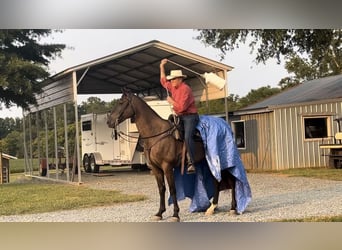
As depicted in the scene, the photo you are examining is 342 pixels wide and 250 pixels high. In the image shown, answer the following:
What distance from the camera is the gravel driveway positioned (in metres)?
6.25

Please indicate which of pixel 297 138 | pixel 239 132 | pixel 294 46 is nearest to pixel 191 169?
pixel 239 132

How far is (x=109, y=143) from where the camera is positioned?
282 inches

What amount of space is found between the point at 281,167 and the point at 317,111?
3.00ft

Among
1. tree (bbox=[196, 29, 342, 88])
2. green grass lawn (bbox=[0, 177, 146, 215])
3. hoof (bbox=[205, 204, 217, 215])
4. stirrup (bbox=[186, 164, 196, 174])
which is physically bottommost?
hoof (bbox=[205, 204, 217, 215])

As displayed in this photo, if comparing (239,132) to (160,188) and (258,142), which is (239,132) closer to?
(258,142)

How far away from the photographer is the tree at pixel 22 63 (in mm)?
6781

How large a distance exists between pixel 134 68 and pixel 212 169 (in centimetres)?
167

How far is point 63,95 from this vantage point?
23.0ft

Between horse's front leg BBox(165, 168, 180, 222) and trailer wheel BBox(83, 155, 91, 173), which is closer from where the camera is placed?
horse's front leg BBox(165, 168, 180, 222)

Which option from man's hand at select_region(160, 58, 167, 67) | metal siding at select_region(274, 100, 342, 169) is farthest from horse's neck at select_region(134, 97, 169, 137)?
metal siding at select_region(274, 100, 342, 169)

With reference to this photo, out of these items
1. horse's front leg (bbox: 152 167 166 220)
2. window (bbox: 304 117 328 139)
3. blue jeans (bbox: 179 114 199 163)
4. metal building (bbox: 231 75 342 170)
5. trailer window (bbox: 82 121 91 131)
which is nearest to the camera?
blue jeans (bbox: 179 114 199 163)

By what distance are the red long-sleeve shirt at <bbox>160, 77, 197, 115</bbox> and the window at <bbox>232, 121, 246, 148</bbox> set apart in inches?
39.8

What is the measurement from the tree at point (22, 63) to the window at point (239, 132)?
7.56 ft

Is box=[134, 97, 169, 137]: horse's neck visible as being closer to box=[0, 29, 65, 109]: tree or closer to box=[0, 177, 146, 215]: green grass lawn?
box=[0, 177, 146, 215]: green grass lawn
